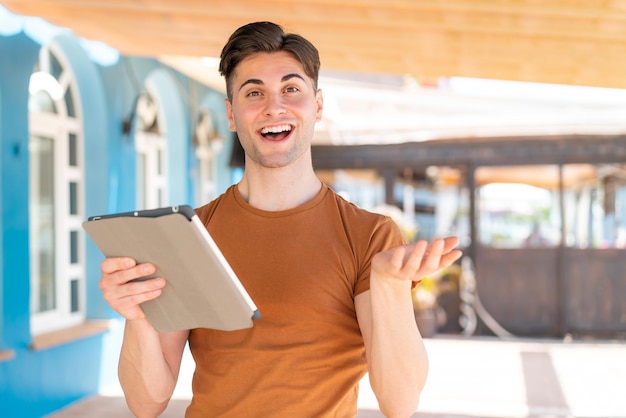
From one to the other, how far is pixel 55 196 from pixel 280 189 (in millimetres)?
4863

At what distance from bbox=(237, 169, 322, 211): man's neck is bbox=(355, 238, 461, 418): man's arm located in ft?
0.94

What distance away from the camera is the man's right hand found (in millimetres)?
1554

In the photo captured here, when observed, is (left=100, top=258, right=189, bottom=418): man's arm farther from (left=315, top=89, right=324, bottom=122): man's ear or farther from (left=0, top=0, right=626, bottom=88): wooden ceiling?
(left=0, top=0, right=626, bottom=88): wooden ceiling

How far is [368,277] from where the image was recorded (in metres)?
1.73

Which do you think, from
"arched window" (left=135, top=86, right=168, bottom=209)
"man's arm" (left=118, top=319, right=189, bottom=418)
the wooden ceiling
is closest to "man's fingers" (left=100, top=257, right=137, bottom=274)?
"man's arm" (left=118, top=319, right=189, bottom=418)

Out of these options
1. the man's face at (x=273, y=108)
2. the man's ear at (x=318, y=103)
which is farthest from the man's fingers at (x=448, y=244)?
the man's ear at (x=318, y=103)

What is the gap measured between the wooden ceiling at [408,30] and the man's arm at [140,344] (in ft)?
9.62

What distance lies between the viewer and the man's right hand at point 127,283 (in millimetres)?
1554

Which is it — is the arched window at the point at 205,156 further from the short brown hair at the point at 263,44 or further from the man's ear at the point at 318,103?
the short brown hair at the point at 263,44

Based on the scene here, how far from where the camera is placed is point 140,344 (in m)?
1.76

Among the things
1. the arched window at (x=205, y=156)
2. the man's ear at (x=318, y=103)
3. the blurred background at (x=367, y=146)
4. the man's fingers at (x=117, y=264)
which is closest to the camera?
the man's fingers at (x=117, y=264)

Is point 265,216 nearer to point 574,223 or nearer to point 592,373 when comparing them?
point 592,373

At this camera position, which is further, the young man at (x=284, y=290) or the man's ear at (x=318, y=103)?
the man's ear at (x=318, y=103)

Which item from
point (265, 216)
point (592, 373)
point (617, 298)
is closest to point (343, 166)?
point (617, 298)
